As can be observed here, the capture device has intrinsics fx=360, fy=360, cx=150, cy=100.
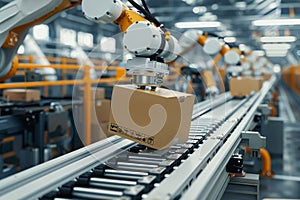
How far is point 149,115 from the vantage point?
188 cm

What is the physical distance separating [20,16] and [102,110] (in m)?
3.14

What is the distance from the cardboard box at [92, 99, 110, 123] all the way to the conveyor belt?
9.93 feet

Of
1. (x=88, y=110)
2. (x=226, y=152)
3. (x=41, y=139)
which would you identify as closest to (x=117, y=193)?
(x=226, y=152)

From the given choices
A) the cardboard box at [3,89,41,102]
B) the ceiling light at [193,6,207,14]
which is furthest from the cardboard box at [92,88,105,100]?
the ceiling light at [193,6,207,14]

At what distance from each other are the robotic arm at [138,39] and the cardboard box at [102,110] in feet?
11.3

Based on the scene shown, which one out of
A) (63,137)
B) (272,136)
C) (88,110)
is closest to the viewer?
(63,137)

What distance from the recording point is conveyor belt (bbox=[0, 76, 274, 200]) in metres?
1.48

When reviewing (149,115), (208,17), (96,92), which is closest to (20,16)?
(149,115)

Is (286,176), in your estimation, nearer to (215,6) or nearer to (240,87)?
(240,87)

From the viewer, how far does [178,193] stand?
4.66 ft

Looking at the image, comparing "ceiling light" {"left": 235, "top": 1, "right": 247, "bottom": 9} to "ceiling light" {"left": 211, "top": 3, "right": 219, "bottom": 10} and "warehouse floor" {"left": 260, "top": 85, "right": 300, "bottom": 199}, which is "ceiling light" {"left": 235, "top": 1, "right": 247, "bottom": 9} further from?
"warehouse floor" {"left": 260, "top": 85, "right": 300, "bottom": 199}

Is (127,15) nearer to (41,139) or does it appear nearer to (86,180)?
(86,180)

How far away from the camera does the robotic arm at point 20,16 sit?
238 centimetres

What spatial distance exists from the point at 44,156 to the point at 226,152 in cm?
274
